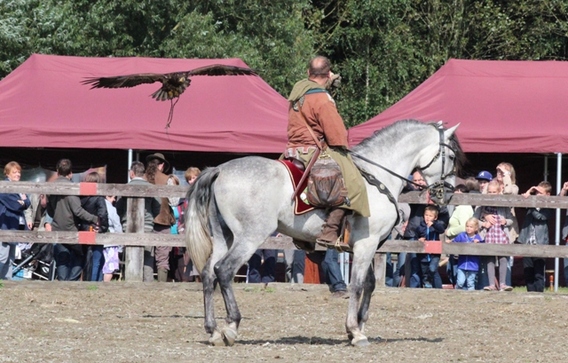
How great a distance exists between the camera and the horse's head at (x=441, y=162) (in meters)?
10.7

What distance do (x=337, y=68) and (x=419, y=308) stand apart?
20123mm

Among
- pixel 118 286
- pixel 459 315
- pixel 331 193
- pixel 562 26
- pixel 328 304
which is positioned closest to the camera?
pixel 331 193

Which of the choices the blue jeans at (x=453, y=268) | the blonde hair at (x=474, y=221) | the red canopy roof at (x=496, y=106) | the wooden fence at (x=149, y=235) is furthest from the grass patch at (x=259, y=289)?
the red canopy roof at (x=496, y=106)

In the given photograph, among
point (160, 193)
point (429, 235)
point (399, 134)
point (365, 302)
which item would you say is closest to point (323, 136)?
point (399, 134)

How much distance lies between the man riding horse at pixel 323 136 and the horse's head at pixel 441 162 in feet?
3.44

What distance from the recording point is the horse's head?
35.2 feet

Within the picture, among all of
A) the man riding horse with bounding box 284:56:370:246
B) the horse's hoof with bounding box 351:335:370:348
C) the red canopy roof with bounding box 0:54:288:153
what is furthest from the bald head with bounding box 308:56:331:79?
the red canopy roof with bounding box 0:54:288:153

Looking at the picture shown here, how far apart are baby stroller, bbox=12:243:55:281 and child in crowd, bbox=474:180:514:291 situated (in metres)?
6.05

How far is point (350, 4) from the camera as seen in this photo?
31953 mm

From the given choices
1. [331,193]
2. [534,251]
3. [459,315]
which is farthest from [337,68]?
[331,193]

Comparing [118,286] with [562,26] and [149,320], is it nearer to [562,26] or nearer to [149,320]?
[149,320]

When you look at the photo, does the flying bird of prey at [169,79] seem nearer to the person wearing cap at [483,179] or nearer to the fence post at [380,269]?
the fence post at [380,269]

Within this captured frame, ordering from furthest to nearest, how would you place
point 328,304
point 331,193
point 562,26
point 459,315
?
point 562,26 → point 328,304 → point 459,315 → point 331,193

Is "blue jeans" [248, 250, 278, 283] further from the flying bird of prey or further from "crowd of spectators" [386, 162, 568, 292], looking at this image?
the flying bird of prey
